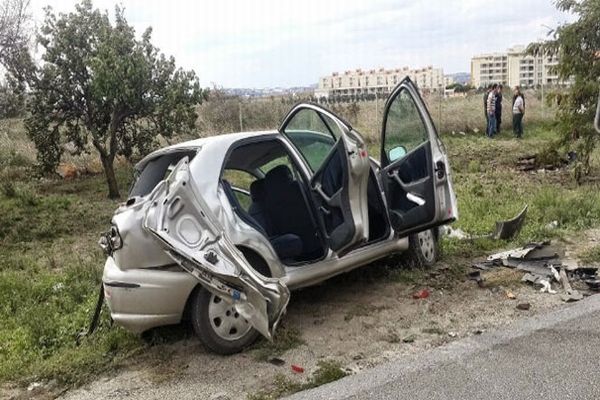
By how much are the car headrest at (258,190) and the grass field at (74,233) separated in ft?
5.78

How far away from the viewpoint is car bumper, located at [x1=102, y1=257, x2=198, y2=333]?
460 centimetres

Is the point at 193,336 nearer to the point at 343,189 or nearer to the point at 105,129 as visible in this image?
the point at 343,189

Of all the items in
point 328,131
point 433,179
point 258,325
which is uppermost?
point 328,131

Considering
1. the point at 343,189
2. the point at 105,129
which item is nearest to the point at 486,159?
the point at 105,129

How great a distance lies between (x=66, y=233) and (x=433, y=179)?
7058 mm

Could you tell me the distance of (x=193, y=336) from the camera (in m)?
5.08

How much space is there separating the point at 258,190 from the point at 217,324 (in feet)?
5.69

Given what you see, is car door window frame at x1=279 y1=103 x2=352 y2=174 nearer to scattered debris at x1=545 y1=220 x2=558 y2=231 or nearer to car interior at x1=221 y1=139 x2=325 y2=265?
car interior at x1=221 y1=139 x2=325 y2=265

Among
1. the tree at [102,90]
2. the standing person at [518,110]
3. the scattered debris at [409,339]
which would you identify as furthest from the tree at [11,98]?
the standing person at [518,110]

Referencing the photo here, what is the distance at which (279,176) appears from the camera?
19.3ft

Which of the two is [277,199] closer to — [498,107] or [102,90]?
[102,90]

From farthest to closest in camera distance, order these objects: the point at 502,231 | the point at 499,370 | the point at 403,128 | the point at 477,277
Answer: the point at 502,231
the point at 477,277
the point at 403,128
the point at 499,370

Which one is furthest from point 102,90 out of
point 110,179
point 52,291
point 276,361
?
point 276,361

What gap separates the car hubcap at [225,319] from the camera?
467 centimetres
